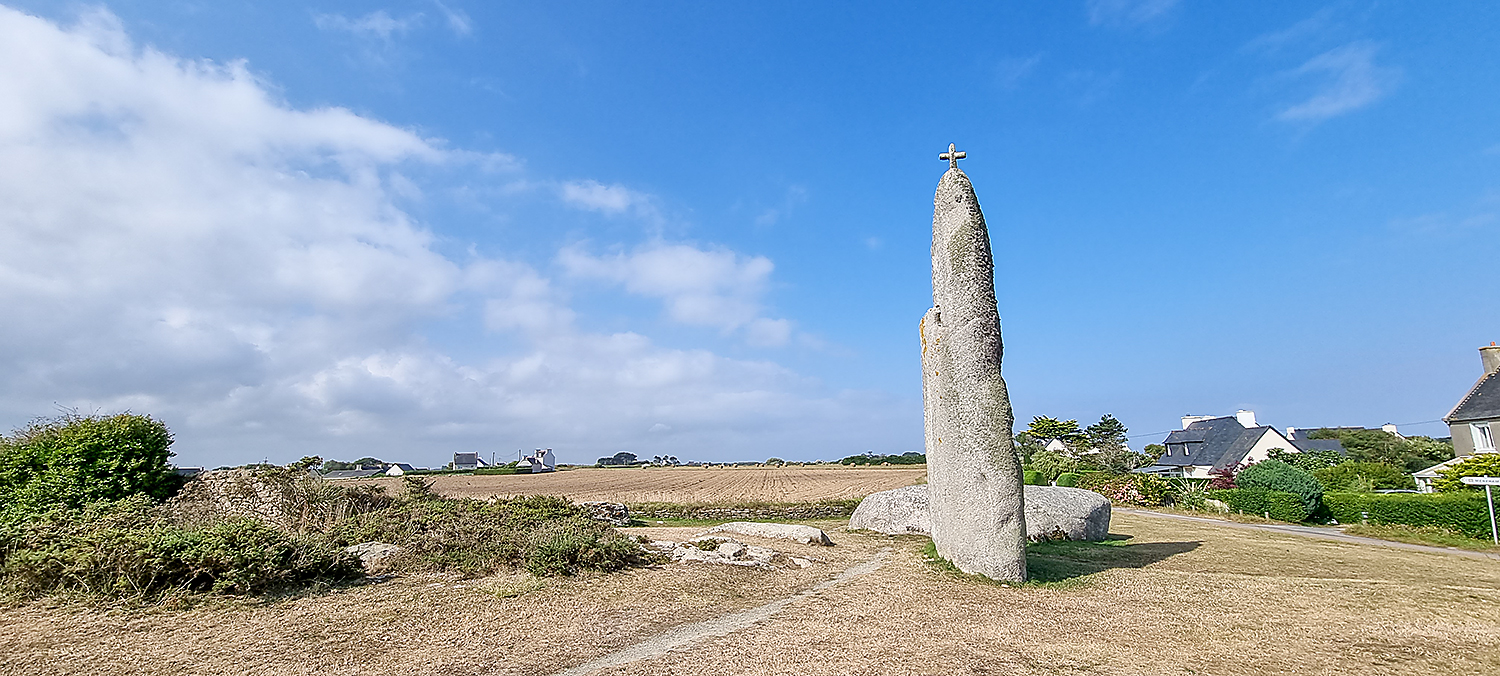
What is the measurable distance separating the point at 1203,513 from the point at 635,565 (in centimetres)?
2497

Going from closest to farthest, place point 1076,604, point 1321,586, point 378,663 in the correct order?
point 378,663, point 1076,604, point 1321,586

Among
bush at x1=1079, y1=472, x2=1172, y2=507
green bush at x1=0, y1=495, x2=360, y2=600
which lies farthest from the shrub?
green bush at x1=0, y1=495, x2=360, y2=600

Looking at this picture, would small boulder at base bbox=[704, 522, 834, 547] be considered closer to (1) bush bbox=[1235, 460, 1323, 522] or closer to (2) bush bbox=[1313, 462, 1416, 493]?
(1) bush bbox=[1235, 460, 1323, 522]

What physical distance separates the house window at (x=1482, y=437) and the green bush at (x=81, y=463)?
154 ft

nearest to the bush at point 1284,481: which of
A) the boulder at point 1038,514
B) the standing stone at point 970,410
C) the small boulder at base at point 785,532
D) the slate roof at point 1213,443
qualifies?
the boulder at point 1038,514

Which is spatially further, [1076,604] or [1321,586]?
[1321,586]

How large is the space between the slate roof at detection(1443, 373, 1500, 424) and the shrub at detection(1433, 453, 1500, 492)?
→ 809 centimetres

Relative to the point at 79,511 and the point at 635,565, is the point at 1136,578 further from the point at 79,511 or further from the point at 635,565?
the point at 79,511

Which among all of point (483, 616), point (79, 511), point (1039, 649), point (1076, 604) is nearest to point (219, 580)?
point (483, 616)

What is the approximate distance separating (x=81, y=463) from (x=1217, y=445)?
56509 mm

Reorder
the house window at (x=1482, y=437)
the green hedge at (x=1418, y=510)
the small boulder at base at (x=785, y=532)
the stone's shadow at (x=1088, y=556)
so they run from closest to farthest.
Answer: the stone's shadow at (x=1088, y=556) < the small boulder at base at (x=785, y=532) < the green hedge at (x=1418, y=510) < the house window at (x=1482, y=437)

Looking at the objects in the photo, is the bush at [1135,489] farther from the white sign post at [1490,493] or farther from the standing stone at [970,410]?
the standing stone at [970,410]

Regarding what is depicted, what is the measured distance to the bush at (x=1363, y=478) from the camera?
96.7 ft

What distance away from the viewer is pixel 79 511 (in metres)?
11.5
